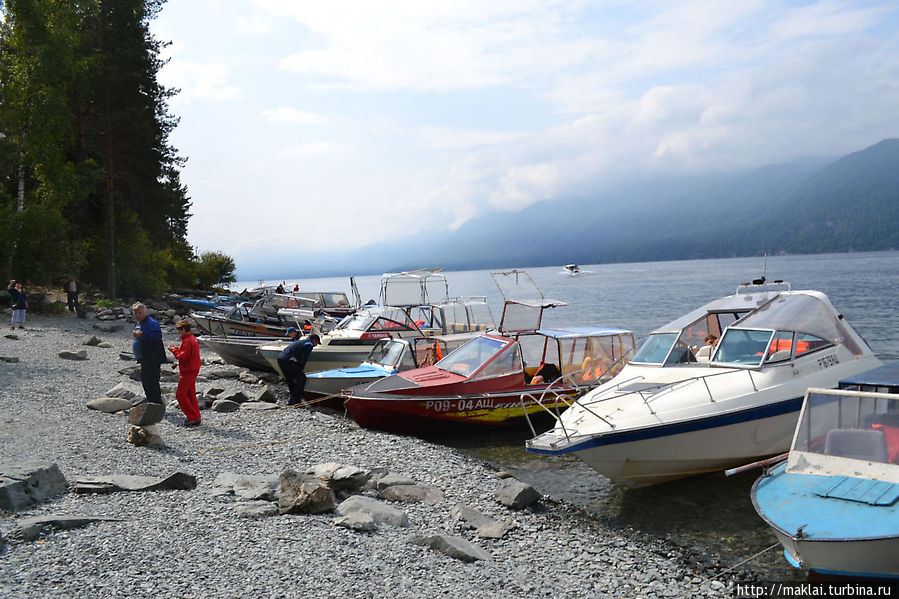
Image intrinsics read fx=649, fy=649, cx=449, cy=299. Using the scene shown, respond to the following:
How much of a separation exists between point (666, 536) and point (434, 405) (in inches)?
231

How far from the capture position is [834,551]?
623 cm

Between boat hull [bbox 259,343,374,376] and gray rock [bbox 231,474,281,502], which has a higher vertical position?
boat hull [bbox 259,343,374,376]

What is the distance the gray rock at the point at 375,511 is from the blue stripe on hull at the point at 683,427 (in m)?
2.77

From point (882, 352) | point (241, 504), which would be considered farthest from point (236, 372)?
point (882, 352)

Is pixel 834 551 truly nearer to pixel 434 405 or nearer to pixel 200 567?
pixel 200 567

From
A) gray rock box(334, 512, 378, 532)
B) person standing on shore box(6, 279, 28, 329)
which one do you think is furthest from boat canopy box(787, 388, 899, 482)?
person standing on shore box(6, 279, 28, 329)

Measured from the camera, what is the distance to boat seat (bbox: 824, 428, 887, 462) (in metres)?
7.25

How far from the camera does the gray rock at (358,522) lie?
24.1 ft

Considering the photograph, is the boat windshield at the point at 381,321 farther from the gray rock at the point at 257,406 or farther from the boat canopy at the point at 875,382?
the boat canopy at the point at 875,382

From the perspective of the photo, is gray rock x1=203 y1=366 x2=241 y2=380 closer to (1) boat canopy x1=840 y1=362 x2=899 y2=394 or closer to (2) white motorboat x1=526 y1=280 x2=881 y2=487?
(2) white motorboat x1=526 y1=280 x2=881 y2=487

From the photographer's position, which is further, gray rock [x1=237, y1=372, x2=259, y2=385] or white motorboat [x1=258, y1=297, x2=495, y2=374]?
gray rock [x1=237, y1=372, x2=259, y2=385]

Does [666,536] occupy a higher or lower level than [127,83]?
lower

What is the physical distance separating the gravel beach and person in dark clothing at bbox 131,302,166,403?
81 cm

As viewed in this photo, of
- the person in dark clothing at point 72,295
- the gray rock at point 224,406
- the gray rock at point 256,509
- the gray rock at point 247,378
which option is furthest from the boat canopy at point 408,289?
the person in dark clothing at point 72,295
